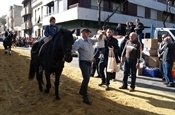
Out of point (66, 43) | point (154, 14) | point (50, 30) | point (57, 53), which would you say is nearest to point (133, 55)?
point (50, 30)

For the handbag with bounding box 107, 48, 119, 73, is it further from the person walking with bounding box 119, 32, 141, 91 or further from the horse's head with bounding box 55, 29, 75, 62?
the horse's head with bounding box 55, 29, 75, 62

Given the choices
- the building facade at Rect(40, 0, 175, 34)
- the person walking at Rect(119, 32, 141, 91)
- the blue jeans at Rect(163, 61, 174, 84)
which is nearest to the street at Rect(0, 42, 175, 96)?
the blue jeans at Rect(163, 61, 174, 84)

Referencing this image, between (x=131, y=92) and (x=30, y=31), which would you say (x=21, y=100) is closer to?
(x=131, y=92)

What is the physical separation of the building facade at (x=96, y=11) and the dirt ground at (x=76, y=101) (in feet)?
81.7

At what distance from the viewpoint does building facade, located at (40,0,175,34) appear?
117 ft

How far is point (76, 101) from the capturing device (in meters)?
8.25

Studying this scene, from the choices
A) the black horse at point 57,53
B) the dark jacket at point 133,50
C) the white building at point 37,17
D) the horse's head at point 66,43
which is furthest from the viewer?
the white building at point 37,17

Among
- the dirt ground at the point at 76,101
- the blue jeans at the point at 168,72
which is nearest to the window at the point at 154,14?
the blue jeans at the point at 168,72

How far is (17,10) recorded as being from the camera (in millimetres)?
100375

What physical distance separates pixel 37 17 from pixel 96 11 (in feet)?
71.4

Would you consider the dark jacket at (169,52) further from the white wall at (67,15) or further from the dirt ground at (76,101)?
the white wall at (67,15)

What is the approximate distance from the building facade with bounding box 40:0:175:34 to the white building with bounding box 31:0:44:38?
3.42 m

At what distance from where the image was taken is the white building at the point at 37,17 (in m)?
52.3

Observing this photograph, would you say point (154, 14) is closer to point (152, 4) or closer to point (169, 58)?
point (152, 4)
